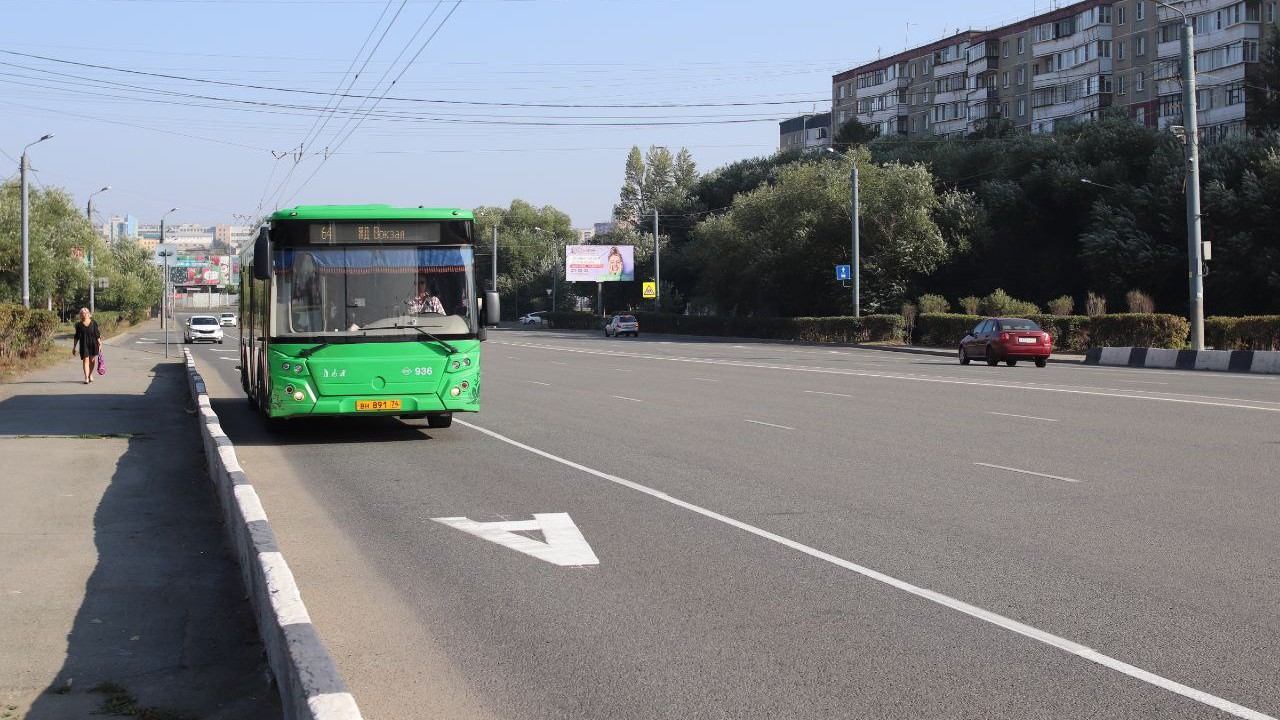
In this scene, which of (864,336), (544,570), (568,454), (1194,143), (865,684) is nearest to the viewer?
(865,684)

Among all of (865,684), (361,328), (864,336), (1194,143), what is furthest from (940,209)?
(865,684)

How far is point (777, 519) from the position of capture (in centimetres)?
980

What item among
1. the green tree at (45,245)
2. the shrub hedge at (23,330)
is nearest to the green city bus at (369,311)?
the shrub hedge at (23,330)

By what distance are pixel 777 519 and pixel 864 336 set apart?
1911 inches

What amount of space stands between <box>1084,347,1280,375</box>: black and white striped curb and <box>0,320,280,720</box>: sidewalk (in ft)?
85.6

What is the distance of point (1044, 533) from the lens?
912 centimetres

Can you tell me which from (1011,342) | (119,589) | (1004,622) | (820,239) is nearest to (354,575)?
(119,589)

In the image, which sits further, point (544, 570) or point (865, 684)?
point (544, 570)

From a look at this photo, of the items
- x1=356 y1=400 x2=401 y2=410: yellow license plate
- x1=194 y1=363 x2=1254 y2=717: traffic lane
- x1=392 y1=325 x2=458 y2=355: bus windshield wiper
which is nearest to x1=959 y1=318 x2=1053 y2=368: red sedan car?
x1=392 y1=325 x2=458 y2=355: bus windshield wiper

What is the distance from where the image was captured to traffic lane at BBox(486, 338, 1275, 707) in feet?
23.3

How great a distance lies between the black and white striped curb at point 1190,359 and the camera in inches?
1276

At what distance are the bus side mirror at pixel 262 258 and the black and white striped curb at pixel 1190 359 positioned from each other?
25512 mm

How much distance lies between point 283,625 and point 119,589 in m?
3.15

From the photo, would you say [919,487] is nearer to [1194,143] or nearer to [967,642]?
[967,642]
